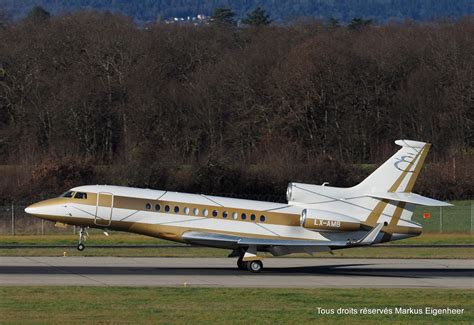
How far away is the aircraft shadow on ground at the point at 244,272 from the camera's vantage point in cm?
3497

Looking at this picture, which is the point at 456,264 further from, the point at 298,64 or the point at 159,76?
the point at 159,76

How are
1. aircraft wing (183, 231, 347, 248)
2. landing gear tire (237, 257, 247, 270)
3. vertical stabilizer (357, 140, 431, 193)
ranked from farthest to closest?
landing gear tire (237, 257, 247, 270)
vertical stabilizer (357, 140, 431, 193)
aircraft wing (183, 231, 347, 248)

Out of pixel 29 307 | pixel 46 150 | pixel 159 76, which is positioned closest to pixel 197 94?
pixel 159 76

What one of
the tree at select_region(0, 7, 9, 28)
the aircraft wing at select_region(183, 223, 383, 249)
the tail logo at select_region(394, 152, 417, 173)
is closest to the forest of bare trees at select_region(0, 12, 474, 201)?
the tree at select_region(0, 7, 9, 28)

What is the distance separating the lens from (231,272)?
35969mm

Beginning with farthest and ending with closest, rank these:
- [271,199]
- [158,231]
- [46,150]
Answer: [46,150], [271,199], [158,231]

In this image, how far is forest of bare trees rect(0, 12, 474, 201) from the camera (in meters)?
79.3

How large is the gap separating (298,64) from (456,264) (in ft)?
156

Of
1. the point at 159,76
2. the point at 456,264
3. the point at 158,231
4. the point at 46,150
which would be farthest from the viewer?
the point at 159,76

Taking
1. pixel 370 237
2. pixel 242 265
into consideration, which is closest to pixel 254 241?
pixel 242 265

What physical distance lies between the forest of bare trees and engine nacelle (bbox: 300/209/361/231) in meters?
33.3

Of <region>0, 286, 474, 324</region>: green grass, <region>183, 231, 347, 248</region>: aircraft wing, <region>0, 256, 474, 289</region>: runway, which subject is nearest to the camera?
<region>0, 286, 474, 324</region>: green grass

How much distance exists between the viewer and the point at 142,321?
79.9 feet

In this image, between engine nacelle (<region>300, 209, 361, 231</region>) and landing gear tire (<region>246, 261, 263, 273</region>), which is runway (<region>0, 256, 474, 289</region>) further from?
engine nacelle (<region>300, 209, 361, 231</region>)
